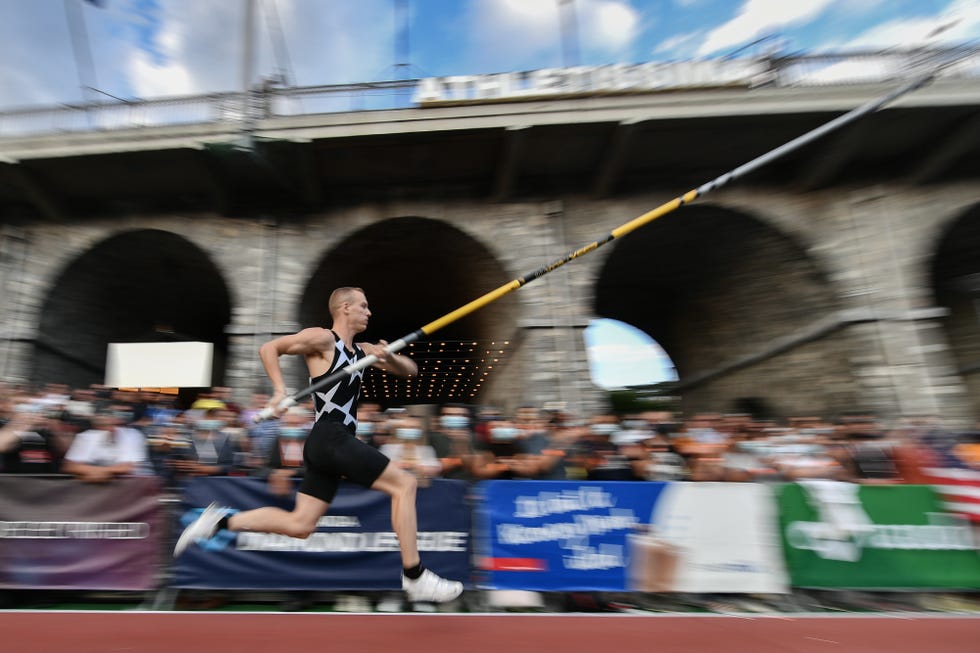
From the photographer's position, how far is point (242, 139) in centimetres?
1065

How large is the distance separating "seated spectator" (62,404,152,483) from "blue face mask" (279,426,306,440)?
127 cm

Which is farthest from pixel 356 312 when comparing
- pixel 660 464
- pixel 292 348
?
pixel 660 464

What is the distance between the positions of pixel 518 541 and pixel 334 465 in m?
2.24

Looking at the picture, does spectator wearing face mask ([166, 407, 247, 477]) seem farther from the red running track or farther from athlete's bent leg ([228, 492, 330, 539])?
athlete's bent leg ([228, 492, 330, 539])

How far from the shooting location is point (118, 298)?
47.0ft

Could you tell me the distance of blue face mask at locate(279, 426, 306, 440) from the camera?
570cm

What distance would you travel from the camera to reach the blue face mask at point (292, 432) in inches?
224

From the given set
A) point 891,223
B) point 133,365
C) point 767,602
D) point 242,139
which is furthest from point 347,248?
point 891,223

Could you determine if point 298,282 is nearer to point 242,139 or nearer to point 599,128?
point 242,139

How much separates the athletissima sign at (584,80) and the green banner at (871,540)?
28.4 ft

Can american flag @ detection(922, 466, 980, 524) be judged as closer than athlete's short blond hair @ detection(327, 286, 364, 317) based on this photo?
No

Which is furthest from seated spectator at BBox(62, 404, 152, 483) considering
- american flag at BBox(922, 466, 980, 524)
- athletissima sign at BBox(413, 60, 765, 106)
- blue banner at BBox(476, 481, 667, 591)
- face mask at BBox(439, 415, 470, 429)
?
athletissima sign at BBox(413, 60, 765, 106)

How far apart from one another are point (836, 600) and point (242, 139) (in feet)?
37.6

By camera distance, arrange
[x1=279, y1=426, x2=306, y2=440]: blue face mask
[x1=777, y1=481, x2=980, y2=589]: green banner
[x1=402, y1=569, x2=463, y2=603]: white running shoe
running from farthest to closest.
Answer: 1. [x1=279, y1=426, x2=306, y2=440]: blue face mask
2. [x1=777, y1=481, x2=980, y2=589]: green banner
3. [x1=402, y1=569, x2=463, y2=603]: white running shoe
